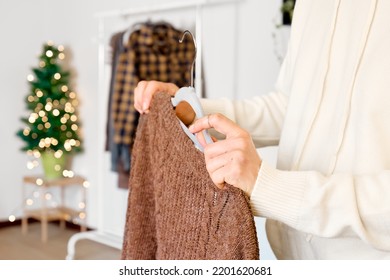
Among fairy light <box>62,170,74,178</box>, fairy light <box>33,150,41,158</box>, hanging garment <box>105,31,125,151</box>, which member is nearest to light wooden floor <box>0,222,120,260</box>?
fairy light <box>62,170,74,178</box>

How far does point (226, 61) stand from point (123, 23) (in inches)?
35.9

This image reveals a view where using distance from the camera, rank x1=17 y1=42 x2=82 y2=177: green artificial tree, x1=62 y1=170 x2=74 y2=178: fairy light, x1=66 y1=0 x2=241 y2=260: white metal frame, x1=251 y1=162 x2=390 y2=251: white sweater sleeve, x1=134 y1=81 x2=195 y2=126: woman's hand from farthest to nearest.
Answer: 1. x1=62 y1=170 x2=74 y2=178: fairy light
2. x1=17 y1=42 x2=82 y2=177: green artificial tree
3. x1=66 y1=0 x2=241 y2=260: white metal frame
4. x1=134 y1=81 x2=195 y2=126: woman's hand
5. x1=251 y1=162 x2=390 y2=251: white sweater sleeve

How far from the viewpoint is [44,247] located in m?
3.67

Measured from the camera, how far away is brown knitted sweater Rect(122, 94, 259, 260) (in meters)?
0.89

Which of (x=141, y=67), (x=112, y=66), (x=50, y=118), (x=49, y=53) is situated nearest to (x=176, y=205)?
(x=141, y=67)

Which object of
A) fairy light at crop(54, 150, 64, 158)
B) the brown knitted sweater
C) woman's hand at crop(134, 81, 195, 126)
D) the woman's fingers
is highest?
woman's hand at crop(134, 81, 195, 126)

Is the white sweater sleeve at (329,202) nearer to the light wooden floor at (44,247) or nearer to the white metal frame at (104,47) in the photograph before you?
the white metal frame at (104,47)

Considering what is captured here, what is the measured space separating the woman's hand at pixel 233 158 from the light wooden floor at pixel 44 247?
2.65 m

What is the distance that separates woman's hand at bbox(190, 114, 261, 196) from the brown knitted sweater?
1.0 inches

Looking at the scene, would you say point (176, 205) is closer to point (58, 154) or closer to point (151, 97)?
point (151, 97)

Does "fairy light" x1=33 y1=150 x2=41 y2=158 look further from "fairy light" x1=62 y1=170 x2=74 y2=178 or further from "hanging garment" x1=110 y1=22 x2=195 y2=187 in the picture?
"hanging garment" x1=110 y1=22 x2=195 y2=187

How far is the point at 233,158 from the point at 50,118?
10.7ft

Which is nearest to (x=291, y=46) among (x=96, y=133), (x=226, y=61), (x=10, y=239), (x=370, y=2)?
(x=370, y=2)

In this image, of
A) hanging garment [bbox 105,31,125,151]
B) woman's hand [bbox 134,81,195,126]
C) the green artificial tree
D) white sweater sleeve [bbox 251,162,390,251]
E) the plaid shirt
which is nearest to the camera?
white sweater sleeve [bbox 251,162,390,251]
